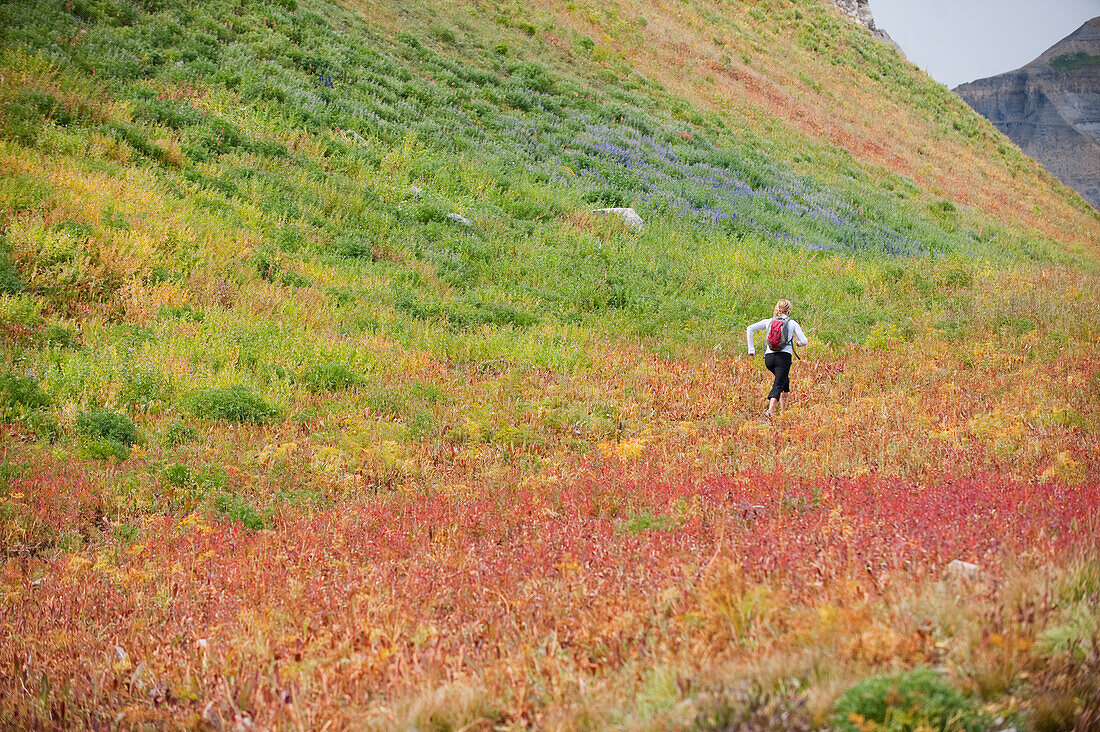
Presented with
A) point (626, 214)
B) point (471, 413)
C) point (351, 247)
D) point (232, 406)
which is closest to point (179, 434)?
point (232, 406)

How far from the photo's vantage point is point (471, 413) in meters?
8.70

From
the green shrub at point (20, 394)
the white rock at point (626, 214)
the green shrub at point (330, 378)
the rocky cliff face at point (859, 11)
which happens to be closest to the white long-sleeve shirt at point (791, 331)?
the green shrub at point (330, 378)

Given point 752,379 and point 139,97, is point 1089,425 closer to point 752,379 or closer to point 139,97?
point 752,379

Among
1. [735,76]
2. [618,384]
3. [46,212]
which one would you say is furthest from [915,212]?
[46,212]

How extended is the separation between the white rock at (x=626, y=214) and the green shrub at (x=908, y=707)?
14933 millimetres

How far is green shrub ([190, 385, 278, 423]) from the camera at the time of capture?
7902mm

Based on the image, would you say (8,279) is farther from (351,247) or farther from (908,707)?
(908,707)

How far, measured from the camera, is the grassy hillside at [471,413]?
3434mm

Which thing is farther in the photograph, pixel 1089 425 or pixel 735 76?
pixel 735 76

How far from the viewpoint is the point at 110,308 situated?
9594mm

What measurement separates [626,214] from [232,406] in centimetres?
1153

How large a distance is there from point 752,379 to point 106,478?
8.32 metres

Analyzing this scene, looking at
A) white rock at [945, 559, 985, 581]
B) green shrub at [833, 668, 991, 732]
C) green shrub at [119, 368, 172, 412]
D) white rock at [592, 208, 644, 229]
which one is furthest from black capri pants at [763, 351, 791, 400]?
white rock at [592, 208, 644, 229]

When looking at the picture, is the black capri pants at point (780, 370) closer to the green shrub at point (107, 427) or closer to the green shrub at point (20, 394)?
the green shrub at point (107, 427)
